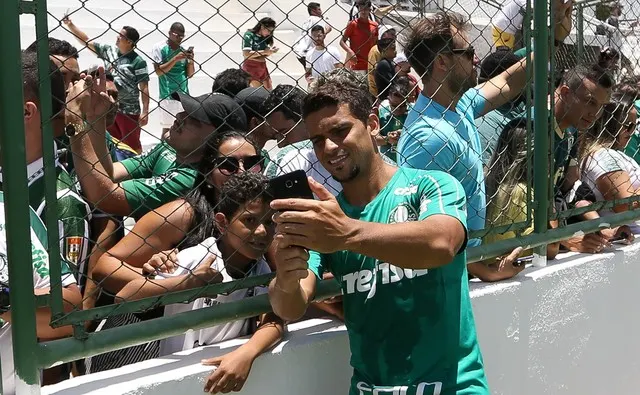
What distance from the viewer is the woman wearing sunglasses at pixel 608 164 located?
3.86 m

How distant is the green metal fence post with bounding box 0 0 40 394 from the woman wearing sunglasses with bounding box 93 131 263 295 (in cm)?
48

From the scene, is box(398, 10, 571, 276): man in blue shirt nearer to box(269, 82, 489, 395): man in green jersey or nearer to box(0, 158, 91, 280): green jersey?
box(269, 82, 489, 395): man in green jersey

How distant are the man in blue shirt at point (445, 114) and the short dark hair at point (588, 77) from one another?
2.28 ft

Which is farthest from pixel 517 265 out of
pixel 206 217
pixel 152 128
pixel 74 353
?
pixel 152 128

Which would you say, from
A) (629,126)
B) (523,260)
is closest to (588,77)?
(629,126)

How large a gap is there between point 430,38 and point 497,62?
999 millimetres

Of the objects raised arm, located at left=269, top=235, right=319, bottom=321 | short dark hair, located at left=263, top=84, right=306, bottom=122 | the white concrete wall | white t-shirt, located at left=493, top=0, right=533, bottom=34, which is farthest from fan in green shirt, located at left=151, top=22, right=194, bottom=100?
white t-shirt, located at left=493, top=0, right=533, bottom=34

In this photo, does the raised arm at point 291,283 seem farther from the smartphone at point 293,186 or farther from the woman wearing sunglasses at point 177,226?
the woman wearing sunglasses at point 177,226

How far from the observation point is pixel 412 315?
2273mm

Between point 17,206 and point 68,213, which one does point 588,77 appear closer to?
point 68,213

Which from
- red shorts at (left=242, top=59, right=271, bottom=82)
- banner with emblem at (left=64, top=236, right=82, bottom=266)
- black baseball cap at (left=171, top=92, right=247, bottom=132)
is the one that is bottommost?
red shorts at (left=242, top=59, right=271, bottom=82)

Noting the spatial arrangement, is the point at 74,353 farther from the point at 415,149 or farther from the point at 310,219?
the point at 415,149

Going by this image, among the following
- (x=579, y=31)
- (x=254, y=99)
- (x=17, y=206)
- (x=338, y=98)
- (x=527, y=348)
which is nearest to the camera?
(x=17, y=206)

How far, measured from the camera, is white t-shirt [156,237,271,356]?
2512mm
